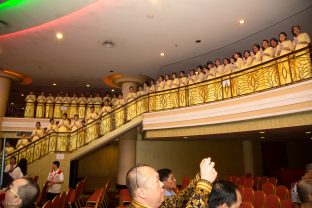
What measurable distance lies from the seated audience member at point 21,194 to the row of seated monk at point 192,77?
575 cm

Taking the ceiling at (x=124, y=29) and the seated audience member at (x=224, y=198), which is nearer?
the seated audience member at (x=224, y=198)

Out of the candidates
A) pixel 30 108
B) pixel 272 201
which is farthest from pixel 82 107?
pixel 272 201

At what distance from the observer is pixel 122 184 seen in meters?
12.0

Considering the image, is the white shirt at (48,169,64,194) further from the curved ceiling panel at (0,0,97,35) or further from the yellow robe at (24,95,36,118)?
the yellow robe at (24,95,36,118)

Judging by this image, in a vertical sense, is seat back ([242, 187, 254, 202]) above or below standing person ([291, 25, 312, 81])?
below

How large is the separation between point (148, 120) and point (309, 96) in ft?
17.4

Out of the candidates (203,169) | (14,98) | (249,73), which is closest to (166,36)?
(249,73)

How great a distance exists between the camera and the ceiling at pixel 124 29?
7.28 meters

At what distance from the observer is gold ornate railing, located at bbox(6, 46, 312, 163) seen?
576 centimetres

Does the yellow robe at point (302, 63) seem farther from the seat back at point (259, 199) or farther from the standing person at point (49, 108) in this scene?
the standing person at point (49, 108)

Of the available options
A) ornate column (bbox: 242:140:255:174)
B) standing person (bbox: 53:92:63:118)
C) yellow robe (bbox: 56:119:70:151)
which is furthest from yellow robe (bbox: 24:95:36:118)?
ornate column (bbox: 242:140:255:174)

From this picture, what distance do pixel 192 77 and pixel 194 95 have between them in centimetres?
116

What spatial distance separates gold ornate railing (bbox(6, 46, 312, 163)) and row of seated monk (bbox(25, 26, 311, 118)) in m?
0.39

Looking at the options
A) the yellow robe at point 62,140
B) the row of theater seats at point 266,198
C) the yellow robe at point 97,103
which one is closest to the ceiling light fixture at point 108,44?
the yellow robe at point 62,140
